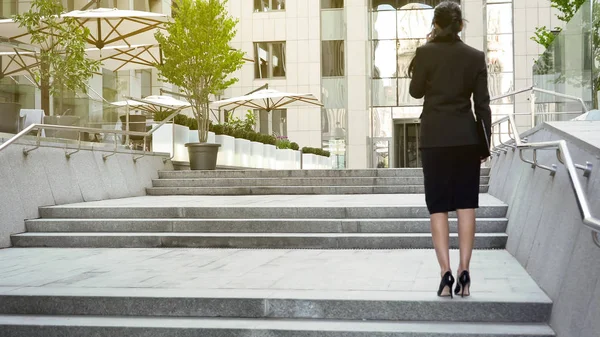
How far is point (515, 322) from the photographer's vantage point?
530 cm

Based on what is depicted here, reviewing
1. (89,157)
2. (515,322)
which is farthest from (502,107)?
(515,322)

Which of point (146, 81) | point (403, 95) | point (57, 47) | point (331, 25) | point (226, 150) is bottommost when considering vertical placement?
point (226, 150)

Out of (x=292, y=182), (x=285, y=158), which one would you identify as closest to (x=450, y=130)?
(x=292, y=182)

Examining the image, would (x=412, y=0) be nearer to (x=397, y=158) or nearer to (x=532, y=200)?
(x=397, y=158)

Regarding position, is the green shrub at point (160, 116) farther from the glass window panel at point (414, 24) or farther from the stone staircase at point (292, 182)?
the glass window panel at point (414, 24)

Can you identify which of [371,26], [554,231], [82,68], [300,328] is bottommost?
[300,328]

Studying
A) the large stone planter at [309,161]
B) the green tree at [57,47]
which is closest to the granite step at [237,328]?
the green tree at [57,47]

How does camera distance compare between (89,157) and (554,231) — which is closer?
(554,231)

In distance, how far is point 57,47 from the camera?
1498 cm

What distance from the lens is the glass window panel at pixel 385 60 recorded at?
33375mm

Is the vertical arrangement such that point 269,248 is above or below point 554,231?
below

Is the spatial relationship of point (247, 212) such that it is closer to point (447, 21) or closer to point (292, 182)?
point (292, 182)

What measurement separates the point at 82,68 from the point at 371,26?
70.8 feet

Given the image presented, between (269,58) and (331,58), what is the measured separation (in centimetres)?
294
